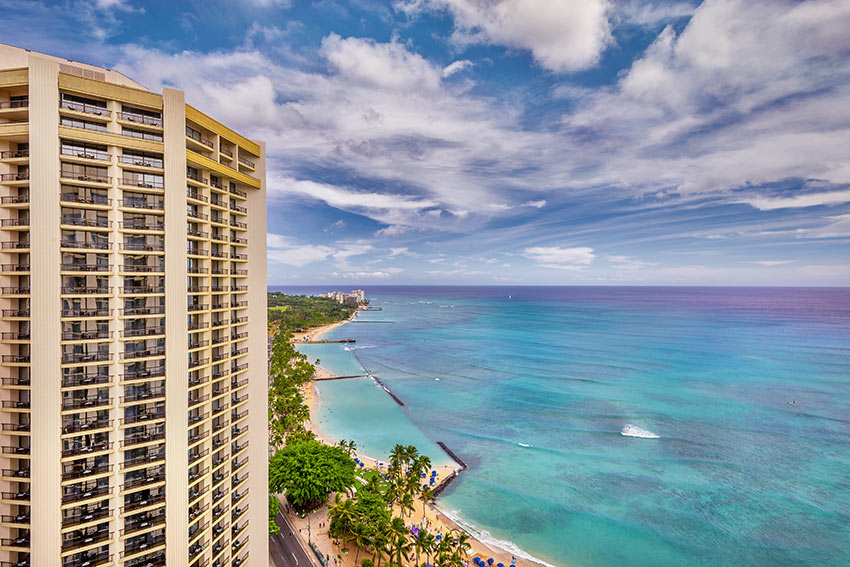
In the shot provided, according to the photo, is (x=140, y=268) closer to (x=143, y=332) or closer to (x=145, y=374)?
(x=143, y=332)

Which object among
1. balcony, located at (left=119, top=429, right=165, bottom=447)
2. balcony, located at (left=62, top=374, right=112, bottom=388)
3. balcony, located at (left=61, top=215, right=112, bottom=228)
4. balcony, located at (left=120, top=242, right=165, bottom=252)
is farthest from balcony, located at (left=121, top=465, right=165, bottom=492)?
balcony, located at (left=61, top=215, right=112, bottom=228)

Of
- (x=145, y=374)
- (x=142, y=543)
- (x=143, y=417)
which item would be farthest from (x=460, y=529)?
(x=145, y=374)

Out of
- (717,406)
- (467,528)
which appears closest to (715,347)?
(717,406)

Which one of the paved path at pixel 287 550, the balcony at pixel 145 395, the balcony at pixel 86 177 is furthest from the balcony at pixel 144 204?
the paved path at pixel 287 550

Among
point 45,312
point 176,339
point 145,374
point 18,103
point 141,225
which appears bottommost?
point 145,374

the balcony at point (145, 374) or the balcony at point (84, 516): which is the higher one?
the balcony at point (145, 374)

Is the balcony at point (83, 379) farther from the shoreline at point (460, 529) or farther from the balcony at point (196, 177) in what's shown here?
the shoreline at point (460, 529)

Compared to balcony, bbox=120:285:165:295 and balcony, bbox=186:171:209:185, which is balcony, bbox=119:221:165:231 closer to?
balcony, bbox=120:285:165:295
